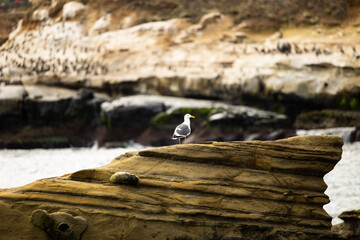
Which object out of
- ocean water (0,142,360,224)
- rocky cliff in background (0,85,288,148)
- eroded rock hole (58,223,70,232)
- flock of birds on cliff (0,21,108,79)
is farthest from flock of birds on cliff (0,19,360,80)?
eroded rock hole (58,223,70,232)

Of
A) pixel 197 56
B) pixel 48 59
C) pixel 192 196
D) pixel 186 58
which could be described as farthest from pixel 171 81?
pixel 192 196

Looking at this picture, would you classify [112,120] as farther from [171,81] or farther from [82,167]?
[82,167]

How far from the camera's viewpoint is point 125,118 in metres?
33.1

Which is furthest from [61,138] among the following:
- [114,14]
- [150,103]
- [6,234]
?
[6,234]

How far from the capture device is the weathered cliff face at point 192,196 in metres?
9.86

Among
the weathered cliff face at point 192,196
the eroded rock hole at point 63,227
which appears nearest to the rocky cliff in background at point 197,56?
the weathered cliff face at point 192,196

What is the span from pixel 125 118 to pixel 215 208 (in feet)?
75.2

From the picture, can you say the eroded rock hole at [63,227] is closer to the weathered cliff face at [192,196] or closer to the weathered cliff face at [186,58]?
the weathered cliff face at [192,196]

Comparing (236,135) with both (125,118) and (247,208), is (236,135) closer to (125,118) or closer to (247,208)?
(125,118)

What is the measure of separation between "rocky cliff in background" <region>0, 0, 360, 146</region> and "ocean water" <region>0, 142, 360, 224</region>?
265cm

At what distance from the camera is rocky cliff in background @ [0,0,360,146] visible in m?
33.7

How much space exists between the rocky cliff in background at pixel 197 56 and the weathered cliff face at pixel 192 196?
1832cm

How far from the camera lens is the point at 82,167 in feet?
88.7

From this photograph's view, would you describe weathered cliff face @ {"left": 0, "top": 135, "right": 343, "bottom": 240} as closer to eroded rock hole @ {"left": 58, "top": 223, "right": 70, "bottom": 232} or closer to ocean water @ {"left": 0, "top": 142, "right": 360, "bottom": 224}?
eroded rock hole @ {"left": 58, "top": 223, "right": 70, "bottom": 232}
